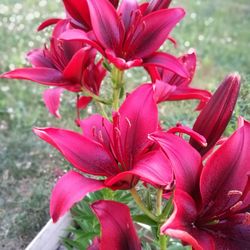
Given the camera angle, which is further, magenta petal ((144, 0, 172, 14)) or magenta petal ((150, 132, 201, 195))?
magenta petal ((144, 0, 172, 14))

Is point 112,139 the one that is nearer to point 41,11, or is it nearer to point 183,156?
point 183,156

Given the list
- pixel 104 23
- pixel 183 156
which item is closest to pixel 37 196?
pixel 104 23

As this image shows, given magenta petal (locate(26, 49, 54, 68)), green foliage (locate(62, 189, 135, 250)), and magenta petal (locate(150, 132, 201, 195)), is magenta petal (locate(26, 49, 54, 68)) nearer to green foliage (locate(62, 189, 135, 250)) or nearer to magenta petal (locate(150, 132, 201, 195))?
green foliage (locate(62, 189, 135, 250))

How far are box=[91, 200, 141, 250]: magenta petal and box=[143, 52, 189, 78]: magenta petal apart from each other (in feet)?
1.09

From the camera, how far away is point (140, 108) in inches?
34.4

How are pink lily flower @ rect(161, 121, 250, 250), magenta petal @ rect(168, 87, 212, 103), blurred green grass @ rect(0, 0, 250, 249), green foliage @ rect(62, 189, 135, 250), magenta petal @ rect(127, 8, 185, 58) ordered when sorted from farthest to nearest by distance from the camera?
blurred green grass @ rect(0, 0, 250, 249) < green foliage @ rect(62, 189, 135, 250) < magenta petal @ rect(168, 87, 212, 103) < magenta petal @ rect(127, 8, 185, 58) < pink lily flower @ rect(161, 121, 250, 250)

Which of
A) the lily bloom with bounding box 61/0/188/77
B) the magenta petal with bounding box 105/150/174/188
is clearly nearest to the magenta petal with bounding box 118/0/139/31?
the lily bloom with bounding box 61/0/188/77

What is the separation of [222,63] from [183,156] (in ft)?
9.35

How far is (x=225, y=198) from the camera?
30.6 inches

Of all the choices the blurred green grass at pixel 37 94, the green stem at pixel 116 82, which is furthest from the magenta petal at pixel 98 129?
the blurred green grass at pixel 37 94

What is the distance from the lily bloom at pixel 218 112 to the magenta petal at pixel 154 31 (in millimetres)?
219

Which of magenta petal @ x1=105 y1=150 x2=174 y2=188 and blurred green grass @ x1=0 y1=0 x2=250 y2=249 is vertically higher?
magenta petal @ x1=105 y1=150 x2=174 y2=188

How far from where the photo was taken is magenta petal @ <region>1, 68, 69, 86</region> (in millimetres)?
1021

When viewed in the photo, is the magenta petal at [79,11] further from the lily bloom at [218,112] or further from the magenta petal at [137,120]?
the lily bloom at [218,112]
